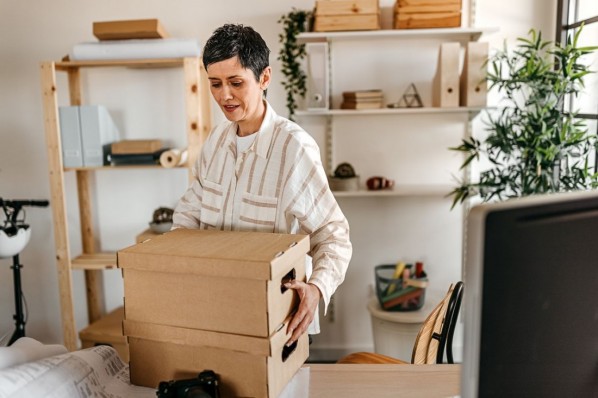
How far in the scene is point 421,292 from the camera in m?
→ 2.88

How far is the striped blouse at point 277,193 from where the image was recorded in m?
1.44

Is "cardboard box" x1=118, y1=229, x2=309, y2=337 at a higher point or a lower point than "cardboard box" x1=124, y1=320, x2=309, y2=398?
higher

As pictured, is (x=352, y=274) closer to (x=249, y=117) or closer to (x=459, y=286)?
(x=459, y=286)

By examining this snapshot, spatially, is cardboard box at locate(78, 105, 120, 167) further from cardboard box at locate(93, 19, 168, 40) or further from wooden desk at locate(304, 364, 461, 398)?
wooden desk at locate(304, 364, 461, 398)

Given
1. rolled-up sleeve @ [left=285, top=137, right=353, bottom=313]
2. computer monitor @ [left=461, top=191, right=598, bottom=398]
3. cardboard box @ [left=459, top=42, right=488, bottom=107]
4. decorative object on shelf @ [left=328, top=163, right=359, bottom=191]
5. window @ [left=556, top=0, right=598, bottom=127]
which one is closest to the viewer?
computer monitor @ [left=461, top=191, right=598, bottom=398]

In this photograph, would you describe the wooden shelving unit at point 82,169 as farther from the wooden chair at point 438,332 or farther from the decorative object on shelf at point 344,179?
the wooden chair at point 438,332

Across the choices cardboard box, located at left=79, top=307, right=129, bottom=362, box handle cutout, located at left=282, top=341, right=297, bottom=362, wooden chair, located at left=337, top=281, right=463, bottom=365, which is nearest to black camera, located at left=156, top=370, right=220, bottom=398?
box handle cutout, located at left=282, top=341, right=297, bottom=362

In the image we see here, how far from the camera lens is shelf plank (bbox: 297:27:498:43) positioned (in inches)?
110

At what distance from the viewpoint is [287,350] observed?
3.79ft

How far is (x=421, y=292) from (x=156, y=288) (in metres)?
2.05

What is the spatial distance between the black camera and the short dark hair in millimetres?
808

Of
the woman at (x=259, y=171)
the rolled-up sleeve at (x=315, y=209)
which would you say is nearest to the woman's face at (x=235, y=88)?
the woman at (x=259, y=171)

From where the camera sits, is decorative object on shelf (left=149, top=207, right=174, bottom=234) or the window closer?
the window

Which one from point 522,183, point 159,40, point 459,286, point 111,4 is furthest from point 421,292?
point 111,4
